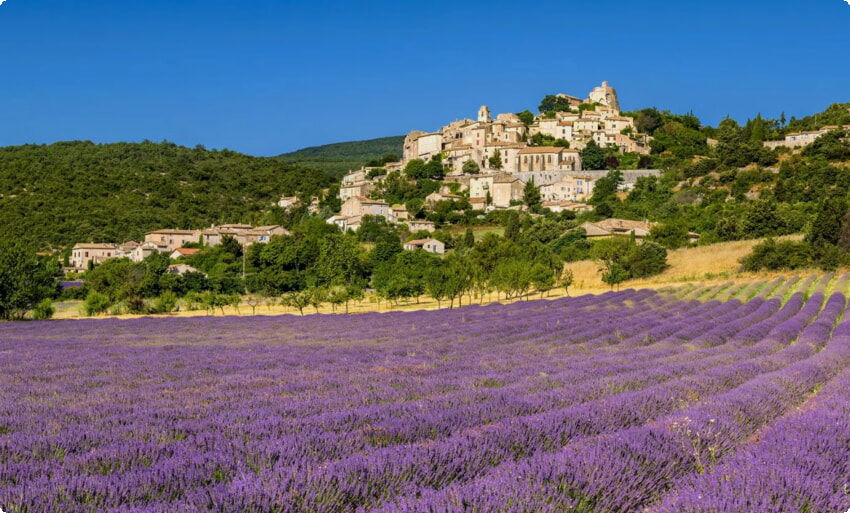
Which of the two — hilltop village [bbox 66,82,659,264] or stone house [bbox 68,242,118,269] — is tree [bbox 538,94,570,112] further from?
stone house [bbox 68,242,118,269]

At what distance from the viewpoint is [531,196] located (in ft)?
272

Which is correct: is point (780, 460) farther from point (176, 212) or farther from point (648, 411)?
point (176, 212)

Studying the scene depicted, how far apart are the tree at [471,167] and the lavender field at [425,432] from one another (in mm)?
83950

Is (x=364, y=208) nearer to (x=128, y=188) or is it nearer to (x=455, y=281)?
(x=128, y=188)

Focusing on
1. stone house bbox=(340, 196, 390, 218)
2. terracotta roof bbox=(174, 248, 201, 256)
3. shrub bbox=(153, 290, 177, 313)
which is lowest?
shrub bbox=(153, 290, 177, 313)

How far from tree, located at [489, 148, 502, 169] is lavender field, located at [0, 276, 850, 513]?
85329 mm

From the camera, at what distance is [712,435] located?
15.6 feet

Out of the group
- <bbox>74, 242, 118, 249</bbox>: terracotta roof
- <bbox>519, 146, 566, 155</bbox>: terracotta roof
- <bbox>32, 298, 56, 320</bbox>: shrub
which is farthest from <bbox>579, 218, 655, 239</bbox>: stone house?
<bbox>74, 242, 118, 249</bbox>: terracotta roof

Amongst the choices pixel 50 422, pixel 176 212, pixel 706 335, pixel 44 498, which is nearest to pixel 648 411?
pixel 44 498

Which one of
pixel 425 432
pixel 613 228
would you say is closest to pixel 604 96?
pixel 613 228

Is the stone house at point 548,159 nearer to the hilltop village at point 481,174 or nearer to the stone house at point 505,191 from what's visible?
the hilltop village at point 481,174

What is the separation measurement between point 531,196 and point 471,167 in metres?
14.8

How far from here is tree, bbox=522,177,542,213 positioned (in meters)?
A: 81.4

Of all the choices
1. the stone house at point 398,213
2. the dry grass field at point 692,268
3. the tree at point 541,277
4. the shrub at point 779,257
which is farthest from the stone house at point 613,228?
the stone house at point 398,213
